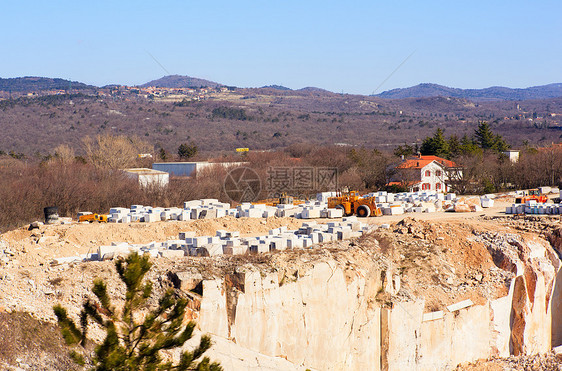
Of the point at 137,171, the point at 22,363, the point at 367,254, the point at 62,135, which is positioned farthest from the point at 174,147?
the point at 22,363

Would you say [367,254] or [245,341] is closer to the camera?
[245,341]

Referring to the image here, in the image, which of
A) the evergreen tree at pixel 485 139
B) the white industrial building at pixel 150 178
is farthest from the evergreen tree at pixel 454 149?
the white industrial building at pixel 150 178

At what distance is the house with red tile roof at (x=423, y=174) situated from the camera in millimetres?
52500

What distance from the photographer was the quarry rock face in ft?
54.8

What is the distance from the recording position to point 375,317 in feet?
63.4

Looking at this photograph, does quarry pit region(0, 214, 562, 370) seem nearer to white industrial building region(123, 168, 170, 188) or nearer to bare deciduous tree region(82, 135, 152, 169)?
white industrial building region(123, 168, 170, 188)

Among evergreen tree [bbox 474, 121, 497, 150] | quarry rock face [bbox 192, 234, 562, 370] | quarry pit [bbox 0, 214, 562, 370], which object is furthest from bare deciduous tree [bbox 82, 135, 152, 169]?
quarry rock face [bbox 192, 234, 562, 370]

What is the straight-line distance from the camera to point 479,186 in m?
51.8

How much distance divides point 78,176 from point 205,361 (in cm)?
3498

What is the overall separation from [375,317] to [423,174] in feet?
115

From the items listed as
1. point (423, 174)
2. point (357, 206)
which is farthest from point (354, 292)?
point (423, 174)

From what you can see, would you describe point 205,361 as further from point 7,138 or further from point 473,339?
point 7,138

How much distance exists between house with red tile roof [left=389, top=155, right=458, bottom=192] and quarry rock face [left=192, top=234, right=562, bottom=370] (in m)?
27.9

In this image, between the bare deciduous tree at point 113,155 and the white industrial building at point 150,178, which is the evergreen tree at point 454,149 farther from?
the bare deciduous tree at point 113,155
